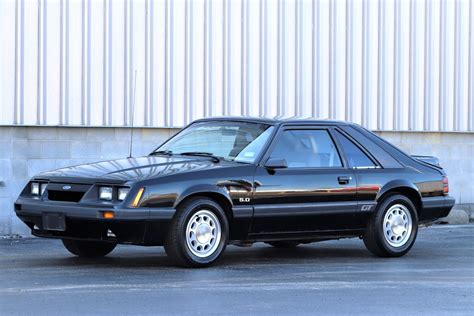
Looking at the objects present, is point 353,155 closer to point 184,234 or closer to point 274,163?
point 274,163

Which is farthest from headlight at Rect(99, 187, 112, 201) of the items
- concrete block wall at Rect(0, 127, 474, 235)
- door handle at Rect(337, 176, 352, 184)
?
concrete block wall at Rect(0, 127, 474, 235)

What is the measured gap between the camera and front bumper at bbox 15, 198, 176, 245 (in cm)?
Result: 920

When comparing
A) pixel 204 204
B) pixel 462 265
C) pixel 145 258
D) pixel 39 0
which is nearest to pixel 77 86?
pixel 39 0

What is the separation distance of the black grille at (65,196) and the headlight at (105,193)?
0.68ft

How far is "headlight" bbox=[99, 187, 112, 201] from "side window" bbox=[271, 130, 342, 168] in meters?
1.75

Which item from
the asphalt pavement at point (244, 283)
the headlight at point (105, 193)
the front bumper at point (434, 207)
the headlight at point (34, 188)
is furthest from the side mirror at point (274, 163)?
the headlight at point (34, 188)

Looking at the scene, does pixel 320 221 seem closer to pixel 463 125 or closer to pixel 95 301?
pixel 95 301

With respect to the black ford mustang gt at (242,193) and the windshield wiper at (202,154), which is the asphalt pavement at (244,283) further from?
the windshield wiper at (202,154)

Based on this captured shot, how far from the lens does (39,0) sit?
14.2m

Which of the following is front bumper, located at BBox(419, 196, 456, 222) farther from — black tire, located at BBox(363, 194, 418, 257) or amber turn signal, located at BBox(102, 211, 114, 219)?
amber turn signal, located at BBox(102, 211, 114, 219)

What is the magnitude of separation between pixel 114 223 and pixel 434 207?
3843 millimetres

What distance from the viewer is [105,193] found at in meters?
9.34

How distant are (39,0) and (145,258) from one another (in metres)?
5.07

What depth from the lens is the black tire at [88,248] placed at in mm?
10320
